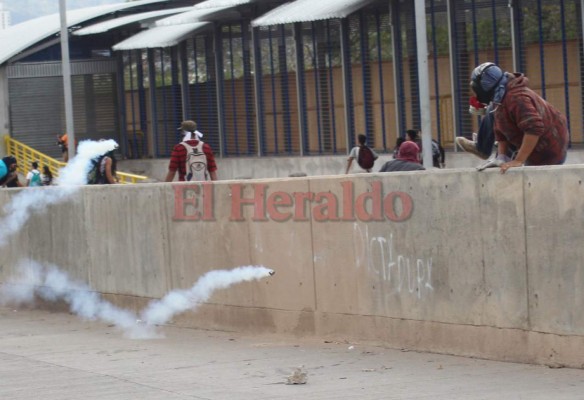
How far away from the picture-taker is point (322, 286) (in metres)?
11.6

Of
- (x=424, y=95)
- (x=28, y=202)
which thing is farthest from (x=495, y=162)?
(x=424, y=95)

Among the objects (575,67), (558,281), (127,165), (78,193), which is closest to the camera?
(558,281)

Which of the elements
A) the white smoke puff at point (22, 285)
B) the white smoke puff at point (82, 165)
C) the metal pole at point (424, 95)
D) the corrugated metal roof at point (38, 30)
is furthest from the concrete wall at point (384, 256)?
the corrugated metal roof at point (38, 30)

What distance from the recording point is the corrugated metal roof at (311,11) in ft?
96.2

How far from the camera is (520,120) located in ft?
32.0

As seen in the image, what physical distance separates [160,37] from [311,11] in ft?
28.9

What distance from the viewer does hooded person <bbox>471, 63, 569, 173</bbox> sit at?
9695 mm

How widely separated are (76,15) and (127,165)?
5.39 meters

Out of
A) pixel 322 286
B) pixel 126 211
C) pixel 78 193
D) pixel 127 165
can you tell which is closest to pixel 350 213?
pixel 322 286

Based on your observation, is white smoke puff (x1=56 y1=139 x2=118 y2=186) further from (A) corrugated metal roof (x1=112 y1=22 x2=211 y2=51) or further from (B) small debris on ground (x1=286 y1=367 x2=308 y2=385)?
(A) corrugated metal roof (x1=112 y1=22 x2=211 y2=51)

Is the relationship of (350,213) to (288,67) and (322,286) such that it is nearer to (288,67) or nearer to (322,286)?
(322,286)

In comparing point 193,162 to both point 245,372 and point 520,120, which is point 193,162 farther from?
point 520,120

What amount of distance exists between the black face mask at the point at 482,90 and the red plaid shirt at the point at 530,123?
0.10 meters

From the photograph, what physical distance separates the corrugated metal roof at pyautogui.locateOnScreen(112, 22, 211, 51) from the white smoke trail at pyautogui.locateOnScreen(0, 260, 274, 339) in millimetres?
20273
